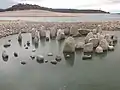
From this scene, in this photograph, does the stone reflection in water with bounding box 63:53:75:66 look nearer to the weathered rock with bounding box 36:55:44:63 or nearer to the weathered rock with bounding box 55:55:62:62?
the weathered rock with bounding box 55:55:62:62

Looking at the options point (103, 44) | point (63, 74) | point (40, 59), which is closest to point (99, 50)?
point (103, 44)

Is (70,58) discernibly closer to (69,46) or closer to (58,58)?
(58,58)

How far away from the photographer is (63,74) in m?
8.52

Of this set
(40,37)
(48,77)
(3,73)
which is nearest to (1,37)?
(40,37)

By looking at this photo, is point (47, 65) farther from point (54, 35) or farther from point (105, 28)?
point (105, 28)

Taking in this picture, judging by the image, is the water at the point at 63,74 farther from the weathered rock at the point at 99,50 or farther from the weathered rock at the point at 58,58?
the weathered rock at the point at 99,50

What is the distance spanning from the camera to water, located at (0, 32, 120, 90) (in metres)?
7.44

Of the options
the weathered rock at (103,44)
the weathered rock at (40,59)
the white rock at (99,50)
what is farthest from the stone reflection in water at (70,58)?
the weathered rock at (103,44)

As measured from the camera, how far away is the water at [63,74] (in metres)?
7.44

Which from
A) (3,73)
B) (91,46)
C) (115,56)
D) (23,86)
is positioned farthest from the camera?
(91,46)

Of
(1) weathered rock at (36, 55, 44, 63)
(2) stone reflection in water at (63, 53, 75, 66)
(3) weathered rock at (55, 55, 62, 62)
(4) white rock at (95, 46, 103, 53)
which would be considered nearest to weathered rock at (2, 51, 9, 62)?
(1) weathered rock at (36, 55, 44, 63)

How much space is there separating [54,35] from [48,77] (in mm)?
10078

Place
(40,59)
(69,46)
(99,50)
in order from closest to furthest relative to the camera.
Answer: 1. (40,59)
2. (99,50)
3. (69,46)

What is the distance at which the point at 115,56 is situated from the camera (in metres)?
11.1
